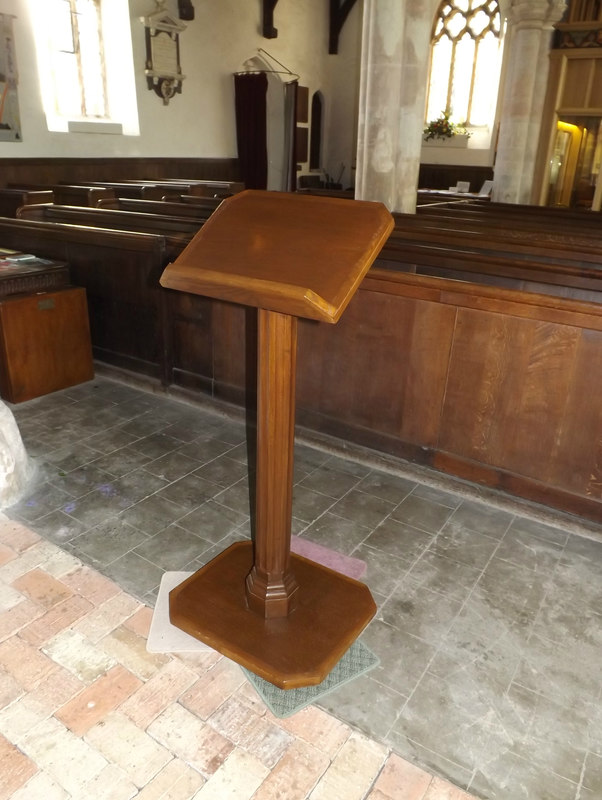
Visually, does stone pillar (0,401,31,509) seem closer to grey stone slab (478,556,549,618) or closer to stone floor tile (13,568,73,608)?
stone floor tile (13,568,73,608)

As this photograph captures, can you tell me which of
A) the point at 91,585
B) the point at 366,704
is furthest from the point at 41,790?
the point at 366,704

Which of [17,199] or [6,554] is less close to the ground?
[17,199]

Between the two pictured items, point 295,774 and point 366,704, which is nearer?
point 295,774

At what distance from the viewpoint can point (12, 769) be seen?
1.58 meters

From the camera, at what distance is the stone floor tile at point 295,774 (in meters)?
1.55

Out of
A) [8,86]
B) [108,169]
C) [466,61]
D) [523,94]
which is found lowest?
[108,169]

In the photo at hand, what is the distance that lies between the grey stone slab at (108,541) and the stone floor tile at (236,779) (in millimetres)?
980

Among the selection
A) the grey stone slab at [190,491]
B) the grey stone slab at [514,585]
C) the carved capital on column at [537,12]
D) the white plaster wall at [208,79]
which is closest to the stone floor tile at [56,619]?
the grey stone slab at [190,491]

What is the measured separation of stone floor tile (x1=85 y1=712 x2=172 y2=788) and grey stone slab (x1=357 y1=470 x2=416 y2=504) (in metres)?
1.52

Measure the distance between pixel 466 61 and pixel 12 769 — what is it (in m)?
14.3

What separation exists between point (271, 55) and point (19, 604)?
1186 centimetres

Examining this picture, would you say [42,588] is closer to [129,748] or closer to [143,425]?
[129,748]

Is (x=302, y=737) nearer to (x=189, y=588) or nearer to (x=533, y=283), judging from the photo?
(x=189, y=588)

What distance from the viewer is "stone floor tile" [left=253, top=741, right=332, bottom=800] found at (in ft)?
5.07
